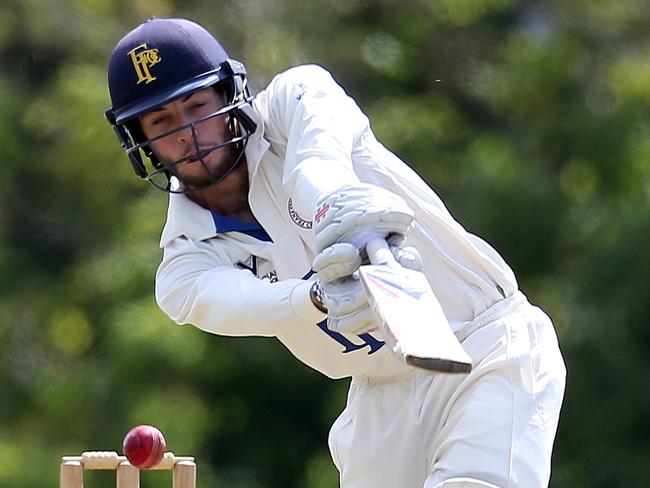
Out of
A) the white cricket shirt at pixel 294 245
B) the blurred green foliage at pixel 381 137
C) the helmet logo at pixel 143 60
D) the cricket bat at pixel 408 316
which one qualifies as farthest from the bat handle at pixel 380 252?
the blurred green foliage at pixel 381 137

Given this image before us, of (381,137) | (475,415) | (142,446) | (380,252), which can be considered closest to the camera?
(380,252)

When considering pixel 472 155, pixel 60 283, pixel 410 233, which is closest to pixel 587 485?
pixel 472 155

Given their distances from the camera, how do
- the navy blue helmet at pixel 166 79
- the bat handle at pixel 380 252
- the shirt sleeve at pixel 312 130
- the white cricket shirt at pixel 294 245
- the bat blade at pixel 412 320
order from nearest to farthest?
1. the bat blade at pixel 412 320
2. the bat handle at pixel 380 252
3. the shirt sleeve at pixel 312 130
4. the white cricket shirt at pixel 294 245
5. the navy blue helmet at pixel 166 79

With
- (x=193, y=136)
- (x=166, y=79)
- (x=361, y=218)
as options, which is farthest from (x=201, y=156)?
(x=361, y=218)

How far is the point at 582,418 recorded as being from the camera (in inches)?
264

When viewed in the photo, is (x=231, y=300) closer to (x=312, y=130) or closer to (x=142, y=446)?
(x=312, y=130)

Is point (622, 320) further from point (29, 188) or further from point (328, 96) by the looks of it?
point (328, 96)

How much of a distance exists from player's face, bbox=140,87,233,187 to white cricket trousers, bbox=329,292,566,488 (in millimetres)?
502

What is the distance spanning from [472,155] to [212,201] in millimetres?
3698

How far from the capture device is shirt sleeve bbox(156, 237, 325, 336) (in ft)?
10.2

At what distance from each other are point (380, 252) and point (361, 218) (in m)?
0.06

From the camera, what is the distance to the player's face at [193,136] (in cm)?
332

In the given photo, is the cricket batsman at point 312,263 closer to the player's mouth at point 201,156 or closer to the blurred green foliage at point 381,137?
the player's mouth at point 201,156

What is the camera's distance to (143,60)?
11.1ft
